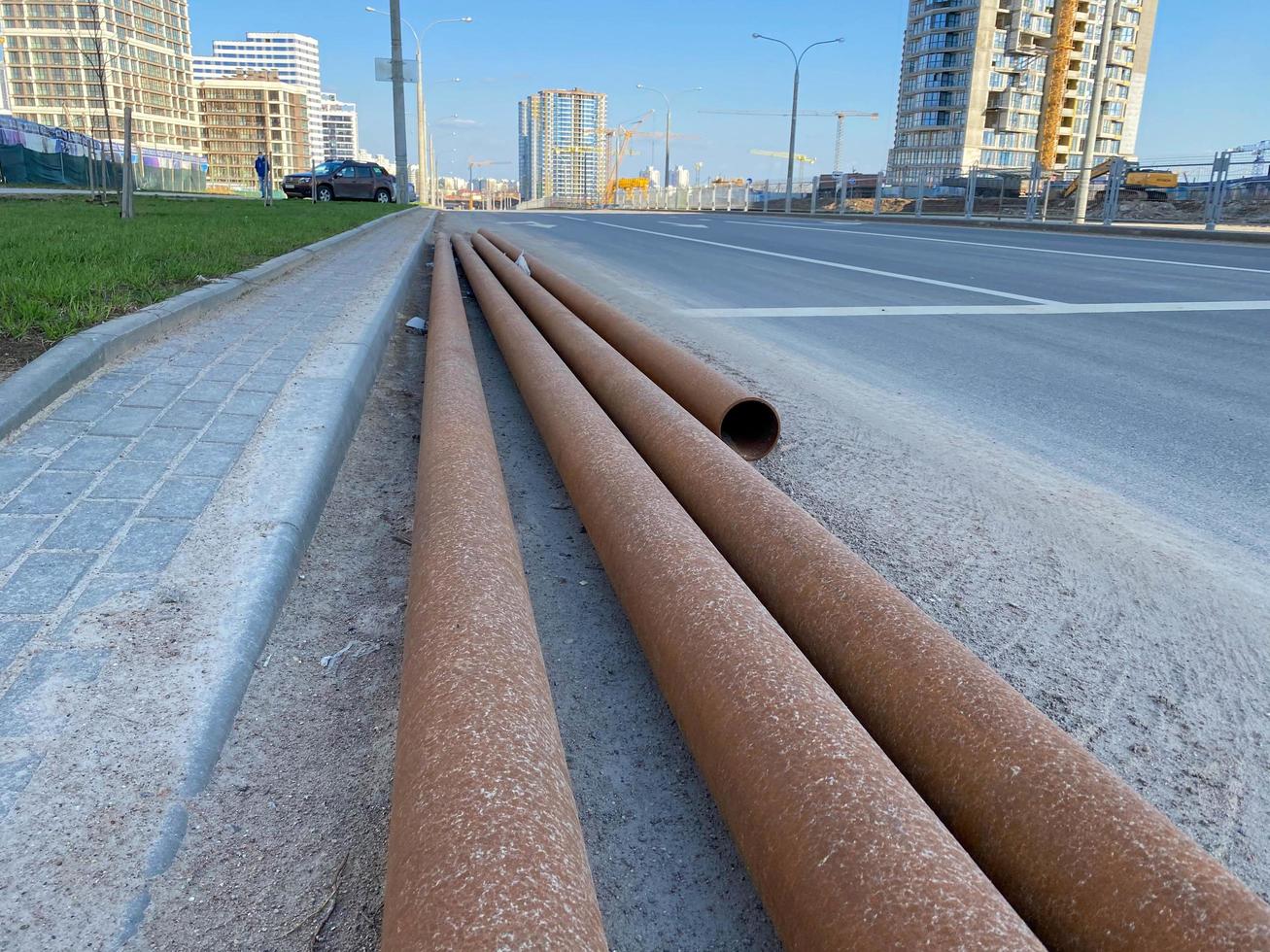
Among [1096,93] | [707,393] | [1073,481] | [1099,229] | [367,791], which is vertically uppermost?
[1096,93]

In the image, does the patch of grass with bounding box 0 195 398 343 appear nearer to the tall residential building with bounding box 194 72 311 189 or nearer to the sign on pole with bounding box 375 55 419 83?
the sign on pole with bounding box 375 55 419 83

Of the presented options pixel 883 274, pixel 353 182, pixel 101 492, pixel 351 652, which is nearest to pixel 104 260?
pixel 101 492

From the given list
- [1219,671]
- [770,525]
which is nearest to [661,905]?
[770,525]

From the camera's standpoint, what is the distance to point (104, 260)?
6.33 m

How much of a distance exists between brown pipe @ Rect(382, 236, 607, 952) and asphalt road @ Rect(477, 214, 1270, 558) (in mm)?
2357

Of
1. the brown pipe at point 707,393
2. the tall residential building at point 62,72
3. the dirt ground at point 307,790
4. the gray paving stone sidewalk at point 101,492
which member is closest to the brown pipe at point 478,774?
the dirt ground at point 307,790

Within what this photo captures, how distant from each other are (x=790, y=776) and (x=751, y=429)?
7.92ft

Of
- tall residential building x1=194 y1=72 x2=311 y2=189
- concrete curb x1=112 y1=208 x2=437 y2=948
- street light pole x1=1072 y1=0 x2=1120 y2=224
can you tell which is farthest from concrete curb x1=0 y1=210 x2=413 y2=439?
tall residential building x1=194 y1=72 x2=311 y2=189

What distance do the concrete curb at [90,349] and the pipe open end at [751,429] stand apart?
8.00 feet

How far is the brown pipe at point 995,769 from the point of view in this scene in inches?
41.4

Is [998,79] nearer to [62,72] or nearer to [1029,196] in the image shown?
[1029,196]

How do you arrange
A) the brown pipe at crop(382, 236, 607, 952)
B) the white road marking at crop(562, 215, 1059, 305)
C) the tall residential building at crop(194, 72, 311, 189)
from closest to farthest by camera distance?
the brown pipe at crop(382, 236, 607, 952), the white road marking at crop(562, 215, 1059, 305), the tall residential building at crop(194, 72, 311, 189)

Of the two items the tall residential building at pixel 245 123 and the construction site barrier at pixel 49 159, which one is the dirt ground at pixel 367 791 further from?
the tall residential building at pixel 245 123

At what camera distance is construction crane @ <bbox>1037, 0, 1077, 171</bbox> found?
8956cm
